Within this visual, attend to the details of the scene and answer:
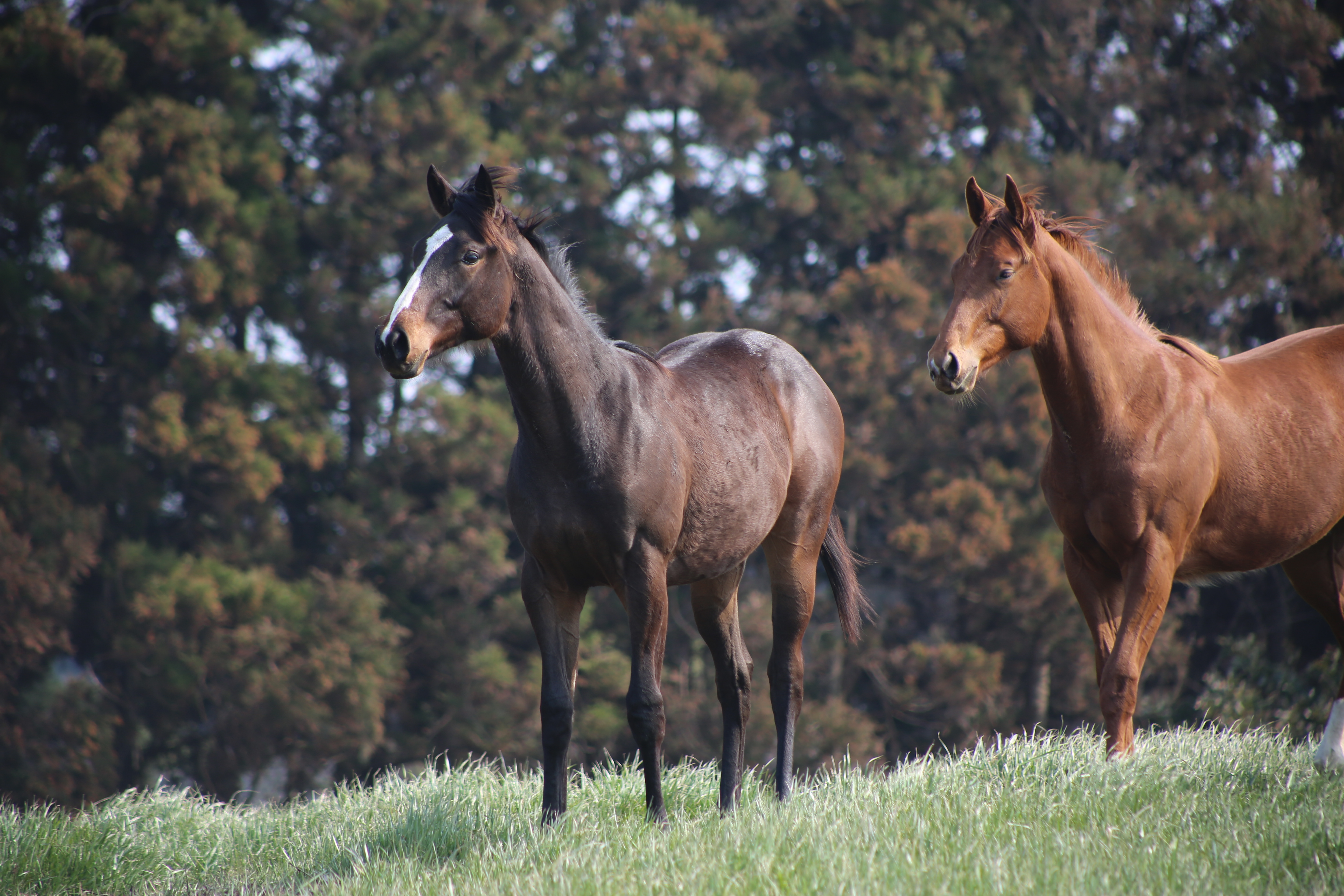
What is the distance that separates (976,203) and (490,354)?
7.42 m

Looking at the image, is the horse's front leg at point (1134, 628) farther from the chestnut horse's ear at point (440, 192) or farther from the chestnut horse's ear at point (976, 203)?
the chestnut horse's ear at point (440, 192)

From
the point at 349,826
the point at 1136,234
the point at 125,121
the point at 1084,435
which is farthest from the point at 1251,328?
the point at 125,121

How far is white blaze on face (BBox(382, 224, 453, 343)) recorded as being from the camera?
358 cm

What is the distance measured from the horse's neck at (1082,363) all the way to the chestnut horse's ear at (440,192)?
240cm

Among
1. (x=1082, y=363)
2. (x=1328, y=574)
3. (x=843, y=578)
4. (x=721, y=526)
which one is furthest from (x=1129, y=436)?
(x=843, y=578)

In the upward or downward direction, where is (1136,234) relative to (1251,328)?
upward

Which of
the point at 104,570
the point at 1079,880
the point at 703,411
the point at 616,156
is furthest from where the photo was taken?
the point at 616,156

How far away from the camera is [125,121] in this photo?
42.1 ft

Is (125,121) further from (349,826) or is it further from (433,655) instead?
(349,826)

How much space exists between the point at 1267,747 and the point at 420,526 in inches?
438

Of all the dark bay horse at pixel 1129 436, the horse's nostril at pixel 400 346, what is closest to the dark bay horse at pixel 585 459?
the horse's nostril at pixel 400 346

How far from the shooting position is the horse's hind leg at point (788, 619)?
16.1 feet

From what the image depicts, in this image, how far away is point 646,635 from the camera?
4.01 metres

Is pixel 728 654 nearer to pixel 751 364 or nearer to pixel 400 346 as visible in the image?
pixel 751 364
